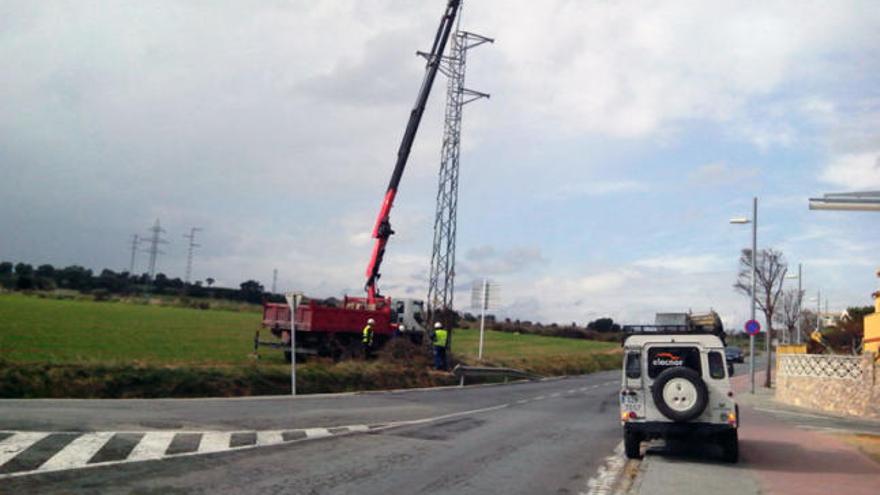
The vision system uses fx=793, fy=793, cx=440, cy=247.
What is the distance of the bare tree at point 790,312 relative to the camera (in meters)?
53.9

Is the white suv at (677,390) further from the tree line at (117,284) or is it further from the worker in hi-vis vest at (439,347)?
the tree line at (117,284)

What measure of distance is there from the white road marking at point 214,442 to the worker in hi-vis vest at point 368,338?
15.6 m

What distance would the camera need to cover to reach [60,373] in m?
18.2

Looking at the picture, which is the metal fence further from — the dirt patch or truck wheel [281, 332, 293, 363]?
truck wheel [281, 332, 293, 363]

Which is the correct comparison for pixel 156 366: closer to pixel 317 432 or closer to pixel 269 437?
pixel 317 432

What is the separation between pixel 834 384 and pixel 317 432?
18.7 m

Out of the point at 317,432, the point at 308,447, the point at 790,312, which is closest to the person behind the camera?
the point at 308,447

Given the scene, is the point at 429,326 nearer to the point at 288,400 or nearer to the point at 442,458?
the point at 288,400

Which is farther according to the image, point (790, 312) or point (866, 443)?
point (790, 312)

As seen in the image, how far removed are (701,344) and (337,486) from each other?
6982 millimetres

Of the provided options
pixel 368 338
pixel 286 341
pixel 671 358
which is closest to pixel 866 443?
pixel 671 358

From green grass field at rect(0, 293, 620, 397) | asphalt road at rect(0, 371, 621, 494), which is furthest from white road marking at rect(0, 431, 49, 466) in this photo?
green grass field at rect(0, 293, 620, 397)

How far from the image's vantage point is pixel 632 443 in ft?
43.2

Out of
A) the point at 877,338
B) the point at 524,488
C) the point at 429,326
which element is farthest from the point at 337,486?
the point at 429,326
